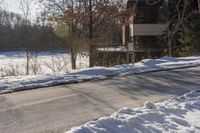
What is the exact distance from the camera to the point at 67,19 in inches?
1017

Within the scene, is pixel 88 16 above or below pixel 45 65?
above

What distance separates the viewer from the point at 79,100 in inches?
440

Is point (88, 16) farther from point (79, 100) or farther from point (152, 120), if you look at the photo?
point (152, 120)

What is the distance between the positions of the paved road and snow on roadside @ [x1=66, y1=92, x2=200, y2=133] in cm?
72

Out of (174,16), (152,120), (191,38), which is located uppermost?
(174,16)

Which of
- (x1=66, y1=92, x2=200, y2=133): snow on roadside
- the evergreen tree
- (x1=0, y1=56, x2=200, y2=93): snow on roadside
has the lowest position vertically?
(x1=66, y1=92, x2=200, y2=133): snow on roadside

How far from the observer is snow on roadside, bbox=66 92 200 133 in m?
7.41

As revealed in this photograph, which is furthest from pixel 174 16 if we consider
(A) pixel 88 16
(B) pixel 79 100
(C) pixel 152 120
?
(C) pixel 152 120

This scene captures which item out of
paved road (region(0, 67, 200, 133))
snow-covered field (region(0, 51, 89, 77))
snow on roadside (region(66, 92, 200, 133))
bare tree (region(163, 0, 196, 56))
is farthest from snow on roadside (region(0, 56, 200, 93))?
snow on roadside (region(66, 92, 200, 133))

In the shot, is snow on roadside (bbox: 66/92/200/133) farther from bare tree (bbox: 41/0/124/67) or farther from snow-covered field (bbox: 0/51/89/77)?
bare tree (bbox: 41/0/124/67)

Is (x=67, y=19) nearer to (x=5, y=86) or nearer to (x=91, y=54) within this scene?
(x=91, y=54)

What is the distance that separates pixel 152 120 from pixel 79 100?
11.0ft

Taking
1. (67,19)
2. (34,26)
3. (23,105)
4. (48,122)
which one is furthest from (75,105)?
(34,26)

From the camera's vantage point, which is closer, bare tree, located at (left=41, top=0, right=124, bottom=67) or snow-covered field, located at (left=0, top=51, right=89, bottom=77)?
snow-covered field, located at (left=0, top=51, right=89, bottom=77)
